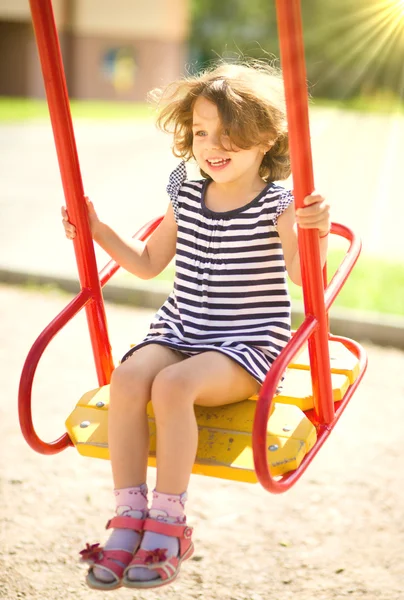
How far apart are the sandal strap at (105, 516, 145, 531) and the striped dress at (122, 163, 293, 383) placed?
1.47 feet

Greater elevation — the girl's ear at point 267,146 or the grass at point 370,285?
the girl's ear at point 267,146

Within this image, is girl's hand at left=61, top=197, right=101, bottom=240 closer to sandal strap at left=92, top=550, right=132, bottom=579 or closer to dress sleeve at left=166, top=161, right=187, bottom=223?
dress sleeve at left=166, top=161, right=187, bottom=223

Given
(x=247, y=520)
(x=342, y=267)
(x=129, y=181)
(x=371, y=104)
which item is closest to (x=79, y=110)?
(x=371, y=104)

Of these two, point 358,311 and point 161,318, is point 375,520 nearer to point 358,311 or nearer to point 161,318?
point 161,318

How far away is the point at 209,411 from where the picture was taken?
7.20 feet

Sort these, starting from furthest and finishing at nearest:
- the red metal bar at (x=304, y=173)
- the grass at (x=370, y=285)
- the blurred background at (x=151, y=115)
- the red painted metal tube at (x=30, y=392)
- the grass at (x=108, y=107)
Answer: the grass at (x=108, y=107) < the blurred background at (x=151, y=115) < the grass at (x=370, y=285) < the red painted metal tube at (x=30, y=392) < the red metal bar at (x=304, y=173)

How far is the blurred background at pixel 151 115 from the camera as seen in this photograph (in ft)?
24.9

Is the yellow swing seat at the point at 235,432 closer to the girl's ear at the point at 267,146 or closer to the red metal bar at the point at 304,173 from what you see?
the red metal bar at the point at 304,173

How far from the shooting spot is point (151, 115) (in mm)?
17078

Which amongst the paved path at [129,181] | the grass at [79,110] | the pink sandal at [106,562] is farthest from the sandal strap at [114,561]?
the grass at [79,110]

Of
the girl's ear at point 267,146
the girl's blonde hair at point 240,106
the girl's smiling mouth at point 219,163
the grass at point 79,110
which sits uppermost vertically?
the girl's blonde hair at point 240,106

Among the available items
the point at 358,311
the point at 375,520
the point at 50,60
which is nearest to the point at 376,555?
the point at 375,520

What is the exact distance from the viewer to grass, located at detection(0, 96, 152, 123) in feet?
63.0

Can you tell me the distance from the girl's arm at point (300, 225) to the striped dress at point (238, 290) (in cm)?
3
